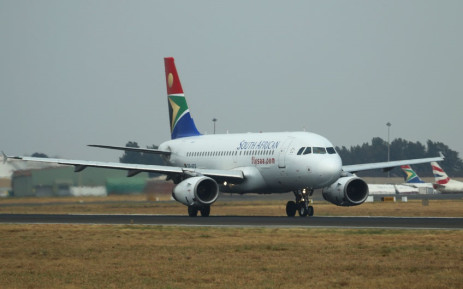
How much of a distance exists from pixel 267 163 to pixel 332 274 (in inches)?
1095

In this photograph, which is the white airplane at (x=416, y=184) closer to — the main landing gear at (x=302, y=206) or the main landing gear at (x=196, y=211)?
the main landing gear at (x=302, y=206)

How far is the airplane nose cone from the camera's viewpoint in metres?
44.9

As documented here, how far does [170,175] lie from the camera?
51312 mm

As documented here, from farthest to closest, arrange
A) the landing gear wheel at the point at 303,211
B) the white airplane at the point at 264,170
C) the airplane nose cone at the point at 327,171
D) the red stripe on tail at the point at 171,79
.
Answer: the red stripe on tail at the point at 171,79, the landing gear wheel at the point at 303,211, the white airplane at the point at 264,170, the airplane nose cone at the point at 327,171

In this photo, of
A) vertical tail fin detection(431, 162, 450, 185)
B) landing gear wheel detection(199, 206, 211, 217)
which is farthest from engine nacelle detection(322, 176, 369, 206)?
vertical tail fin detection(431, 162, 450, 185)

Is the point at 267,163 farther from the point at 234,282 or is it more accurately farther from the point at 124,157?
the point at 124,157

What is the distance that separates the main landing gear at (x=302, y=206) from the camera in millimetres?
46688

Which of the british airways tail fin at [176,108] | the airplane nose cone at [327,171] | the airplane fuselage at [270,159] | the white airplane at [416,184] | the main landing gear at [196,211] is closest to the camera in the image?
the airplane nose cone at [327,171]

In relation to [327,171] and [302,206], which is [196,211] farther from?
[327,171]

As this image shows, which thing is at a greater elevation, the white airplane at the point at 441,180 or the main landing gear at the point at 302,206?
Result: the white airplane at the point at 441,180

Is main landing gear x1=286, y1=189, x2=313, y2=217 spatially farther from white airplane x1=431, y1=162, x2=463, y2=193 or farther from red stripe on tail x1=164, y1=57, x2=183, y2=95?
white airplane x1=431, y1=162, x2=463, y2=193

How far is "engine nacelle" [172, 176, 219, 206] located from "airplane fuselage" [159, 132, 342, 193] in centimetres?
286

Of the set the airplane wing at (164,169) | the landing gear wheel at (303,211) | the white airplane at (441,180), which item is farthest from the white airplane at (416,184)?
the landing gear wheel at (303,211)

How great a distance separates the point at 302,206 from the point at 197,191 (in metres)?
5.71
